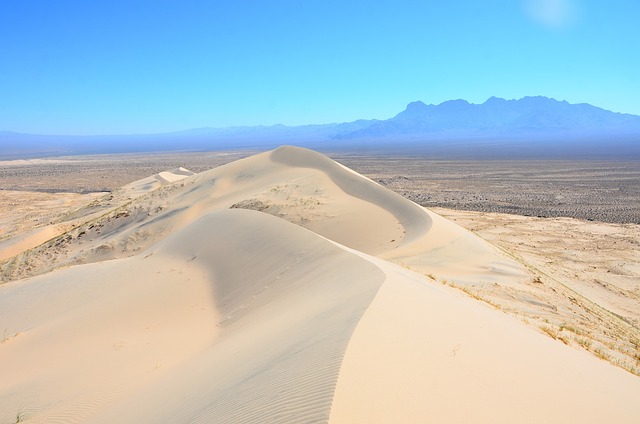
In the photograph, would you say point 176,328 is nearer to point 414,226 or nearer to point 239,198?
point 414,226

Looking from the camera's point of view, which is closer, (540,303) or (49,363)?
(49,363)

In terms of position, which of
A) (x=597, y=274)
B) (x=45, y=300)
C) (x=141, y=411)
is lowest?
(x=597, y=274)

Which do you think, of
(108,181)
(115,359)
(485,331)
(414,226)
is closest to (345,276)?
(485,331)

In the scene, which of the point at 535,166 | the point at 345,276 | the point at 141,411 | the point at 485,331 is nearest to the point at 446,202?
the point at 345,276

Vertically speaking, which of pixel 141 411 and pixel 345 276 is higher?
pixel 345 276

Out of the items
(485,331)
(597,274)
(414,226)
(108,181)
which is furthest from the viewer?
(108,181)

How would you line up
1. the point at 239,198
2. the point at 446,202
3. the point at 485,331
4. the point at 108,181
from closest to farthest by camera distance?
the point at 485,331, the point at 239,198, the point at 446,202, the point at 108,181

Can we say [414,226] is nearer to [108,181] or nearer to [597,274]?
[597,274]
